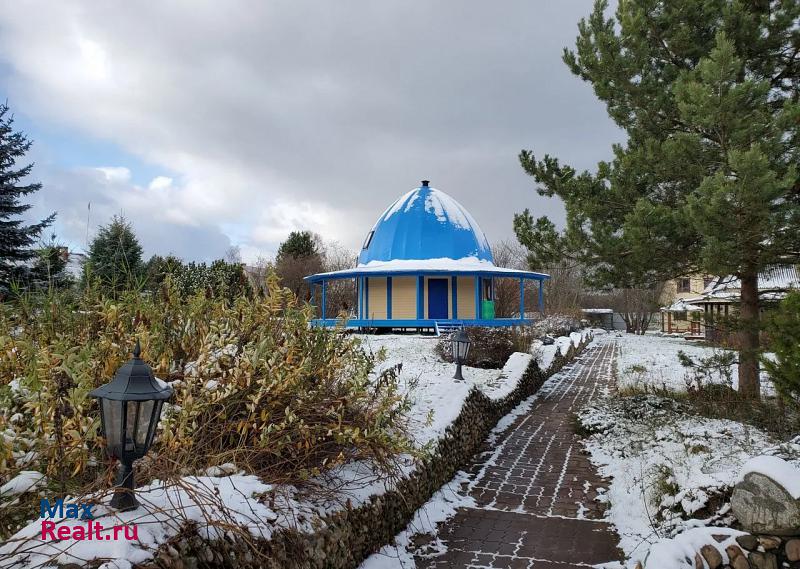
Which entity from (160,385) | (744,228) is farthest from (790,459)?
(160,385)

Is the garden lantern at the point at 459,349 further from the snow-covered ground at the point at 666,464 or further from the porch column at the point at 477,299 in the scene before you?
the porch column at the point at 477,299

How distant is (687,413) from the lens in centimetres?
837

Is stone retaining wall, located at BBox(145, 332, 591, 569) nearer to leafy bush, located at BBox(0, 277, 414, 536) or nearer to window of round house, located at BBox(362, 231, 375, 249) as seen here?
leafy bush, located at BBox(0, 277, 414, 536)

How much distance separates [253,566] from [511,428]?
697 cm

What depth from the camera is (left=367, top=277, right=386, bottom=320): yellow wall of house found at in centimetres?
2375

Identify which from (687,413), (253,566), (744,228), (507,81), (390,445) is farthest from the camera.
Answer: (507,81)

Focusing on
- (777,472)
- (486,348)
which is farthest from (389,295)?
(777,472)

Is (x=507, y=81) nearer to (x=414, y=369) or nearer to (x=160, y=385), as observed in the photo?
(x=414, y=369)

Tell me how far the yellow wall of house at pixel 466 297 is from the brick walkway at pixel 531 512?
14.3 m

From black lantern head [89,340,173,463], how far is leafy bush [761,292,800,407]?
6018 millimetres

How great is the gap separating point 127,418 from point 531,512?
13.9ft

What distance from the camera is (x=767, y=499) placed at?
12.1ft

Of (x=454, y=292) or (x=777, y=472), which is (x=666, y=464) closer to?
(x=777, y=472)

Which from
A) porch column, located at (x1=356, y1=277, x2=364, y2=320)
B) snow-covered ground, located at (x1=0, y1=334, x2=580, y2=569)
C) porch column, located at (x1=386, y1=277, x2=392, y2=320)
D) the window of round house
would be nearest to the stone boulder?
snow-covered ground, located at (x1=0, y1=334, x2=580, y2=569)
